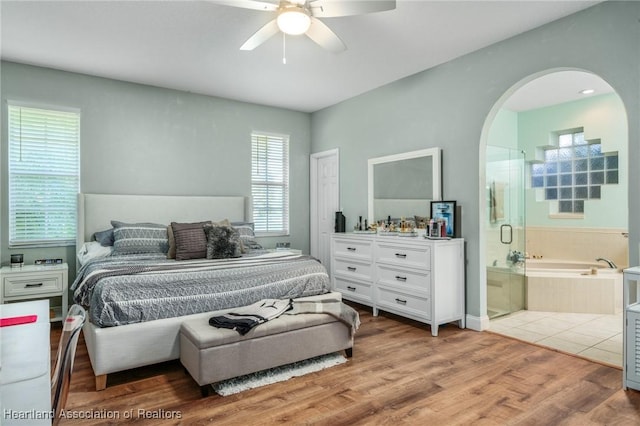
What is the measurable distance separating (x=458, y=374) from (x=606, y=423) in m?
0.86

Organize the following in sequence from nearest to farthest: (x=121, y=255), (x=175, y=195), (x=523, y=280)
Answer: (x=121, y=255)
(x=523, y=280)
(x=175, y=195)

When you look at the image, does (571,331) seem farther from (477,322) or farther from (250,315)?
(250,315)

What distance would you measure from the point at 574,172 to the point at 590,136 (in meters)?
0.54

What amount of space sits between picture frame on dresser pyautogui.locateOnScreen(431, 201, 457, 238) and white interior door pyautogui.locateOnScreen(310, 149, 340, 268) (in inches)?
71.9

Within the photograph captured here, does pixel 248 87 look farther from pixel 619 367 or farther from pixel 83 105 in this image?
pixel 619 367

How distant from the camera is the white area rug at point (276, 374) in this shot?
2510 mm

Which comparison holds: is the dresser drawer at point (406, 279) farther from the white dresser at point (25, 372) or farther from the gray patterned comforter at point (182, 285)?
the white dresser at point (25, 372)

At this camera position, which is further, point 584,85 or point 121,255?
Result: point 584,85

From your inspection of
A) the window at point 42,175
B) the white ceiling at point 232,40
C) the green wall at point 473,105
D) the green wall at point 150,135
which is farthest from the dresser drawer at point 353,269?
the window at point 42,175

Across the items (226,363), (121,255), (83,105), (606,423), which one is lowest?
(606,423)

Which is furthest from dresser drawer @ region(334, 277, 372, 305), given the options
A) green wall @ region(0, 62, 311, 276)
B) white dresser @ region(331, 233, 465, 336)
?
green wall @ region(0, 62, 311, 276)

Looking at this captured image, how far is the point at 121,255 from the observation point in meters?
3.70

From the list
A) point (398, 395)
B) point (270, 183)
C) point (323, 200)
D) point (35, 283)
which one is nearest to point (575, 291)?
point (398, 395)

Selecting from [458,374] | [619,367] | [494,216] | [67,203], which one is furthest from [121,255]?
[619,367]
